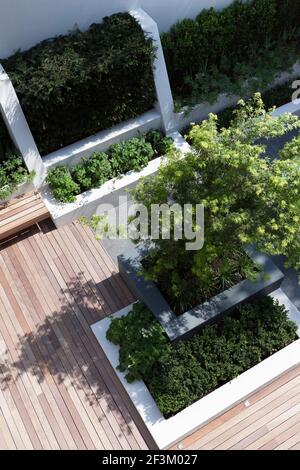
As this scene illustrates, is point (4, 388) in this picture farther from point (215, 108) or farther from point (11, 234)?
point (215, 108)

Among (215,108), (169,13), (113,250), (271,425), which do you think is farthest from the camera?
(215,108)

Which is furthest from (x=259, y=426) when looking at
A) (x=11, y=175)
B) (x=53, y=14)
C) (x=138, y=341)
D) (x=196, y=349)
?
(x=53, y=14)

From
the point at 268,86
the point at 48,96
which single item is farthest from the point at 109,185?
the point at 268,86

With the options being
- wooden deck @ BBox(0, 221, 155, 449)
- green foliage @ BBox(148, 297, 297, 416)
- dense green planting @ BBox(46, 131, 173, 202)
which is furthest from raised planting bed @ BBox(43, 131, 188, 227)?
green foliage @ BBox(148, 297, 297, 416)

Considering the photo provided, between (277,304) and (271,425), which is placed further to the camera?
(277,304)

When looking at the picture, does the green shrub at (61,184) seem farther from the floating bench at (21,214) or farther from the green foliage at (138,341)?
the green foliage at (138,341)

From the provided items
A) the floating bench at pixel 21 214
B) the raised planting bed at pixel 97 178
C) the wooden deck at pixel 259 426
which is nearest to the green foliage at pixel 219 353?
the wooden deck at pixel 259 426

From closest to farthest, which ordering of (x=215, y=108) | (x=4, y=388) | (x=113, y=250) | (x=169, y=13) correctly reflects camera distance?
(x=4, y=388) → (x=113, y=250) → (x=169, y=13) → (x=215, y=108)
